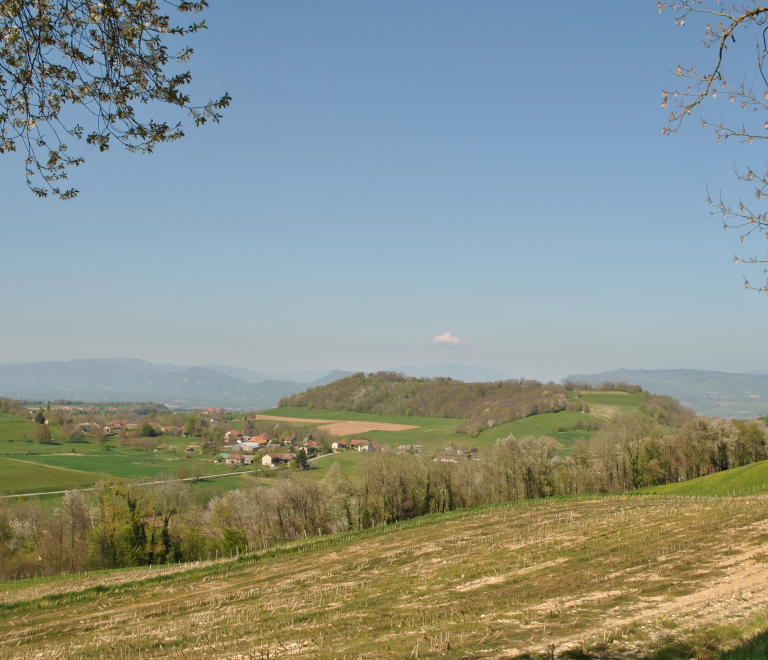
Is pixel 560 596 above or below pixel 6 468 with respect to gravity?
above

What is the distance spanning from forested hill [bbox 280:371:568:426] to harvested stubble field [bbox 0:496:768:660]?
10384cm

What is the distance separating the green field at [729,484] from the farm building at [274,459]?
65497 mm

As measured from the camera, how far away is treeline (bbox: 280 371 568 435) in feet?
424

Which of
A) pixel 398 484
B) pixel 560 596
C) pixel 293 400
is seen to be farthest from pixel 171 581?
pixel 293 400

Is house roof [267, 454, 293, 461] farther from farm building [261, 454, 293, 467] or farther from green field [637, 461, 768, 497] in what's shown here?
green field [637, 461, 768, 497]

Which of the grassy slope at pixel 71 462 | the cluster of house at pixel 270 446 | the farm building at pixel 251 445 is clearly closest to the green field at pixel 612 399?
the cluster of house at pixel 270 446

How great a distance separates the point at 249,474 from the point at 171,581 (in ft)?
199

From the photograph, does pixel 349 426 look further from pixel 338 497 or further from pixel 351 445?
pixel 338 497

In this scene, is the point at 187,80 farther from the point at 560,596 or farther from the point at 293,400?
the point at 293,400

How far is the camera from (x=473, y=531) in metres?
29.7

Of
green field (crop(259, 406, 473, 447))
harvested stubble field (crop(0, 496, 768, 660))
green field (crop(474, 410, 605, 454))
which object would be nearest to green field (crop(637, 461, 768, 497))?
harvested stubble field (crop(0, 496, 768, 660))

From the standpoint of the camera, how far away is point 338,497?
49.7 m

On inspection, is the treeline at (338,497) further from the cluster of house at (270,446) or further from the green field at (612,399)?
the green field at (612,399)

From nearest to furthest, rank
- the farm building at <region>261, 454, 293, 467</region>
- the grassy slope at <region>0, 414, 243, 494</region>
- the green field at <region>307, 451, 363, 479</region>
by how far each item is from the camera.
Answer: the grassy slope at <region>0, 414, 243, 494</region>
the green field at <region>307, 451, 363, 479</region>
the farm building at <region>261, 454, 293, 467</region>
